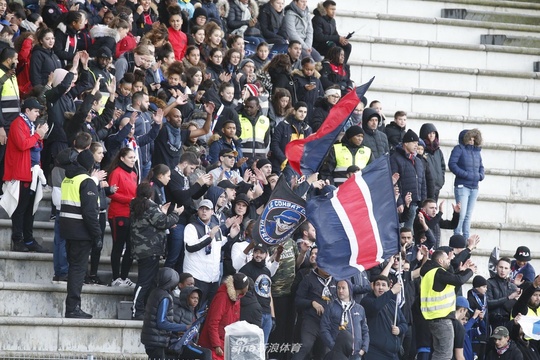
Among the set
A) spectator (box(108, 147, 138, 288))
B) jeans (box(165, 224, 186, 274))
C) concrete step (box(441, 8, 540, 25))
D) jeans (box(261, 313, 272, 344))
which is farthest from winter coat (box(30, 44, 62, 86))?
concrete step (box(441, 8, 540, 25))

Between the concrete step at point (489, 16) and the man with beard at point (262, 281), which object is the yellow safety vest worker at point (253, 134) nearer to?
the man with beard at point (262, 281)

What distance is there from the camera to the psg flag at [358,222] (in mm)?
17547

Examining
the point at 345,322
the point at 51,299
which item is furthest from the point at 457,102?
the point at 51,299

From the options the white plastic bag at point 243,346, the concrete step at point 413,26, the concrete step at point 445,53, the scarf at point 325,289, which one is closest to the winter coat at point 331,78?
the concrete step at point 445,53

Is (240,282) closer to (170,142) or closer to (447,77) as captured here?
(170,142)

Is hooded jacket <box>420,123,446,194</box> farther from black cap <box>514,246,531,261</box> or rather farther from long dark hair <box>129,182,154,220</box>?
long dark hair <box>129,182,154,220</box>

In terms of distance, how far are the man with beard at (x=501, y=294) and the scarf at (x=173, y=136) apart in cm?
471

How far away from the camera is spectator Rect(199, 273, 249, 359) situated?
59.4 ft

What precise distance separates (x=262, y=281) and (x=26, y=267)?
2.78 meters

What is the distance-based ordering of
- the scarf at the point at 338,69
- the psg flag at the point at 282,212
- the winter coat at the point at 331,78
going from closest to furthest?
the psg flag at the point at 282,212 → the winter coat at the point at 331,78 → the scarf at the point at 338,69

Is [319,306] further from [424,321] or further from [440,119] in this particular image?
[440,119]

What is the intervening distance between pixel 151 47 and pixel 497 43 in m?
8.66

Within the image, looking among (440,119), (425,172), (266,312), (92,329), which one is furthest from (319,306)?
(440,119)

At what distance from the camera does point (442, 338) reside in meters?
20.2
